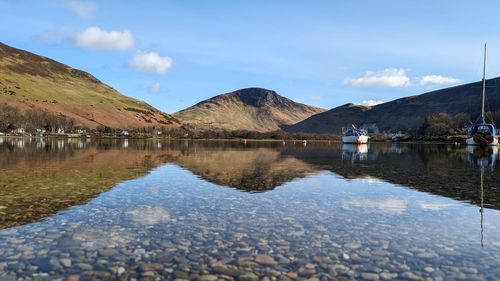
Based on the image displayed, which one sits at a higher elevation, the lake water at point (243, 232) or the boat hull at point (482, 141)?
the boat hull at point (482, 141)

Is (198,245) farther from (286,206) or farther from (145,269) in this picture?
(286,206)

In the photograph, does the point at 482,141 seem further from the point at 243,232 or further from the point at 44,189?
the point at 243,232

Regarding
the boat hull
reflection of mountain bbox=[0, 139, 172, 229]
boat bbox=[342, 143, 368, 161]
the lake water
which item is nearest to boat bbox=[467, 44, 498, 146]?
the boat hull

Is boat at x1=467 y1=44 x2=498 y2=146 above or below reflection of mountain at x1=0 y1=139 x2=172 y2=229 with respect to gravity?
above

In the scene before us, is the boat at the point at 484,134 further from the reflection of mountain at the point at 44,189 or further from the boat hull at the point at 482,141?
the reflection of mountain at the point at 44,189

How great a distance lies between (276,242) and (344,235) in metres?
2.76

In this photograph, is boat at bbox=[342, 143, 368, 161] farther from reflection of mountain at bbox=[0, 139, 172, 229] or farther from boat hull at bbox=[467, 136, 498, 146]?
boat hull at bbox=[467, 136, 498, 146]

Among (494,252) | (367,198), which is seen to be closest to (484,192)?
(367,198)

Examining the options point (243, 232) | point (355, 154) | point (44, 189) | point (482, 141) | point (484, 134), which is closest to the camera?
point (243, 232)

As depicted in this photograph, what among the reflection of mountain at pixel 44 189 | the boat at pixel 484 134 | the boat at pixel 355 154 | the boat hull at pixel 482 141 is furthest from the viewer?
the boat hull at pixel 482 141

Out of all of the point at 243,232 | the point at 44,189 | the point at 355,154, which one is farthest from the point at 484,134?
the point at 243,232

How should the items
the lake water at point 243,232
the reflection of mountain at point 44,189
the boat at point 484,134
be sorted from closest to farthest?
the lake water at point 243,232 < the reflection of mountain at point 44,189 < the boat at point 484,134

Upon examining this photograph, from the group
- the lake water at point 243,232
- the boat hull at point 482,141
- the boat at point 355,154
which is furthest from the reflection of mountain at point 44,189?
the boat hull at point 482,141

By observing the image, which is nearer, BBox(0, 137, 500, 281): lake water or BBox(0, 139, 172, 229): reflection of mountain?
BBox(0, 137, 500, 281): lake water
